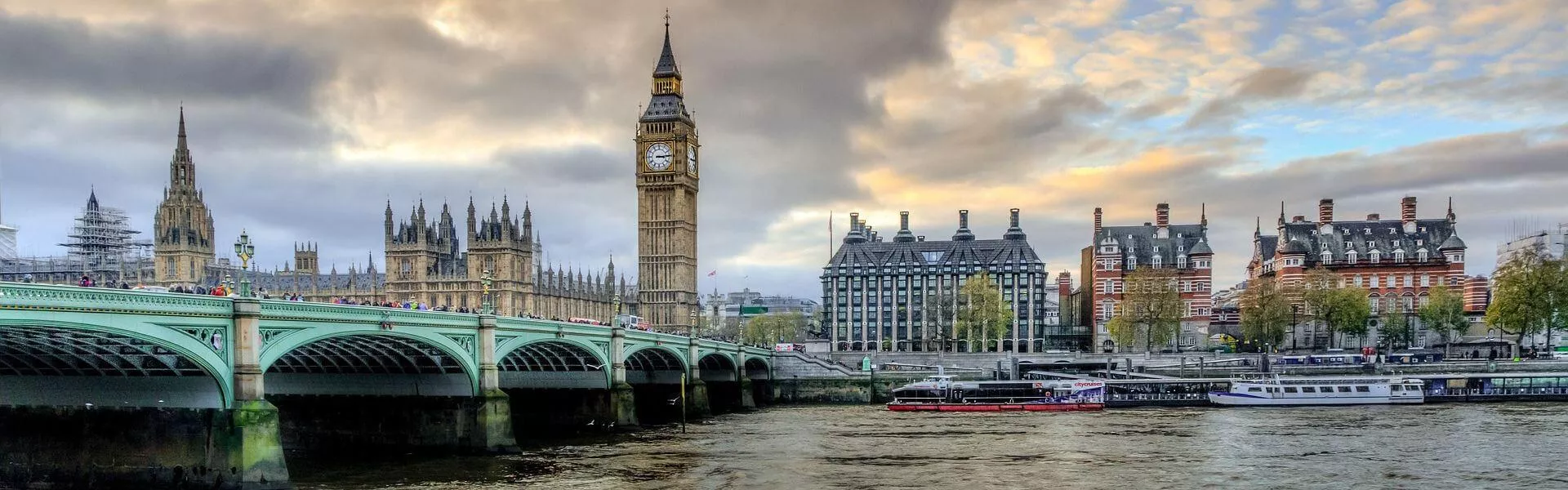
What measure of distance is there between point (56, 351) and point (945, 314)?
12378cm

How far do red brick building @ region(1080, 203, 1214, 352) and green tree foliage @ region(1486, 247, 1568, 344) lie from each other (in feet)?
104

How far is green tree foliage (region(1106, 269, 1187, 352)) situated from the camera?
124m

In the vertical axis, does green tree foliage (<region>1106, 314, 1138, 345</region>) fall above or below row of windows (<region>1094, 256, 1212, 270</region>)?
below

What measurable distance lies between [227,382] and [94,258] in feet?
487

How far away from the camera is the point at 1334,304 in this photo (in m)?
116

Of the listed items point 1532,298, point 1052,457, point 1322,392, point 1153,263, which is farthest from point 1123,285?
point 1052,457

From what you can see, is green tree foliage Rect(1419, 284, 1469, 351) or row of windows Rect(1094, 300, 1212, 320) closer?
green tree foliage Rect(1419, 284, 1469, 351)

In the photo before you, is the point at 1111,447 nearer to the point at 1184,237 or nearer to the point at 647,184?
the point at 1184,237

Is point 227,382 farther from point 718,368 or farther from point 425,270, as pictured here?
point 425,270

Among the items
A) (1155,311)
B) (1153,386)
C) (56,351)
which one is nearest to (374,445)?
(56,351)

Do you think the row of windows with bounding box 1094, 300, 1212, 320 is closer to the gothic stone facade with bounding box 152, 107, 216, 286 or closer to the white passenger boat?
the white passenger boat

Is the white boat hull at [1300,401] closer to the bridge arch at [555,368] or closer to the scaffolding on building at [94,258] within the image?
the bridge arch at [555,368]

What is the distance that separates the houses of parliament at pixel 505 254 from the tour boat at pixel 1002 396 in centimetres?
6556

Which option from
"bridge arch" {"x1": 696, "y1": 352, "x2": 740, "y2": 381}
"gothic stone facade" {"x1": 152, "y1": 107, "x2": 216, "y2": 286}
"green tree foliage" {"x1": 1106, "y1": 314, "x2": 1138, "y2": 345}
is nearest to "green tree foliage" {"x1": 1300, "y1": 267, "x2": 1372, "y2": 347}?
Result: "green tree foliage" {"x1": 1106, "y1": 314, "x2": 1138, "y2": 345}
